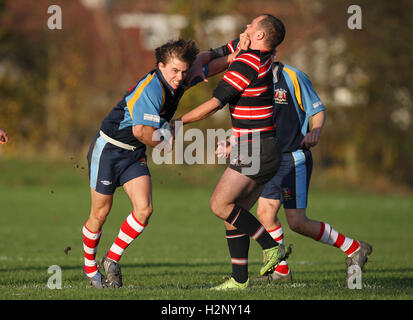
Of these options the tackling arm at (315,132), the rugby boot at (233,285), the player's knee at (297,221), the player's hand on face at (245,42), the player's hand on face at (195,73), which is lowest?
the rugby boot at (233,285)

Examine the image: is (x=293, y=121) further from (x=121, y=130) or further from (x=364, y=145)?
(x=364, y=145)

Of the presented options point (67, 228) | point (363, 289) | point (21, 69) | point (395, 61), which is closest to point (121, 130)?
point (363, 289)

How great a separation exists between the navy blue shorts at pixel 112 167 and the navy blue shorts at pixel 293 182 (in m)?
1.74

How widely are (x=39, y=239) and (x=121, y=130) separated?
745 centimetres

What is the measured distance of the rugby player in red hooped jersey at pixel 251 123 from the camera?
20.1 ft

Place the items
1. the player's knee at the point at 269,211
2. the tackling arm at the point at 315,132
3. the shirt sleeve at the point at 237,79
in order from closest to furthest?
the shirt sleeve at the point at 237,79 < the tackling arm at the point at 315,132 < the player's knee at the point at 269,211

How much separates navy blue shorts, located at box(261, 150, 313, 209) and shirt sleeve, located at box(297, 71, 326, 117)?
49 centimetres

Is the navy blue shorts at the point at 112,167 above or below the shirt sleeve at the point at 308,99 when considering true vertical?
below

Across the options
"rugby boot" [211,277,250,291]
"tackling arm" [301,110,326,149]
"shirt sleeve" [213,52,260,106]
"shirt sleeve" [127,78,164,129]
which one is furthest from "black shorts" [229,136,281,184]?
"rugby boot" [211,277,250,291]

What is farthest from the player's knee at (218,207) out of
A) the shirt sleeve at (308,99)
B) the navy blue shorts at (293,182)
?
the shirt sleeve at (308,99)

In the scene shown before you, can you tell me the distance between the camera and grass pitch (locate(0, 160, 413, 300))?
6.57m

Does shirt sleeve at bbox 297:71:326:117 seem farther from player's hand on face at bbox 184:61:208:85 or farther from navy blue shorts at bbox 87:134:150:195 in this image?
navy blue shorts at bbox 87:134:150:195

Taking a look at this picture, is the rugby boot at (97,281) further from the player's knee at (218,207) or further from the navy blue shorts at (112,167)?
the player's knee at (218,207)

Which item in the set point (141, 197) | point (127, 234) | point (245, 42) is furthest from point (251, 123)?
point (127, 234)
